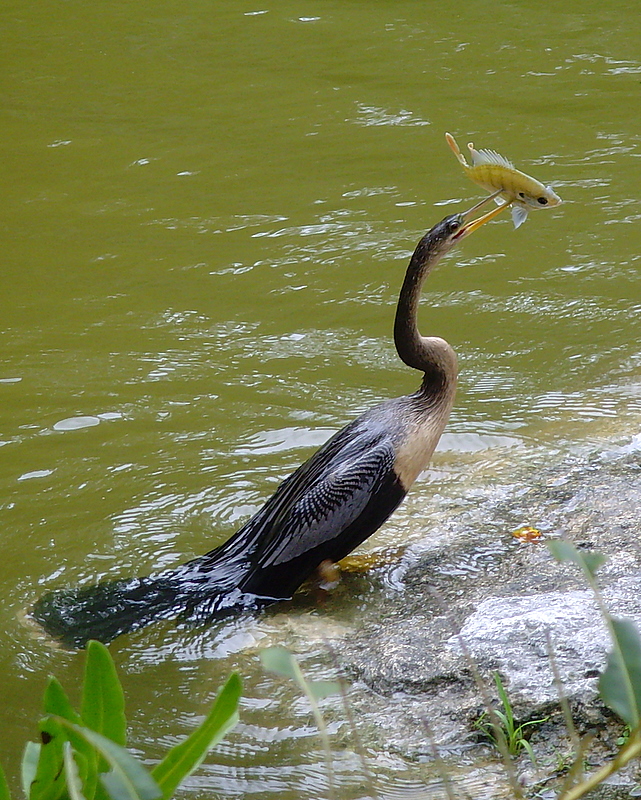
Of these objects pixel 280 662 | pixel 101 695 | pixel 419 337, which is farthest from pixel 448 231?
pixel 280 662

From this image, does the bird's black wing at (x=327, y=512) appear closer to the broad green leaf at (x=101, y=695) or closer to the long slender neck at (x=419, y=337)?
the long slender neck at (x=419, y=337)

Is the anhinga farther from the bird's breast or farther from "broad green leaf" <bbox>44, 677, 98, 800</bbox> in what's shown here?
"broad green leaf" <bbox>44, 677, 98, 800</bbox>

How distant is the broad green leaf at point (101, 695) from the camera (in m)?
1.85

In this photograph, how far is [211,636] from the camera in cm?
396

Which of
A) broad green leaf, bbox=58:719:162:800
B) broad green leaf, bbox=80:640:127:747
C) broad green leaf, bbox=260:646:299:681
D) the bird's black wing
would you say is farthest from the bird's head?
broad green leaf, bbox=58:719:162:800

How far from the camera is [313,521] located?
401cm

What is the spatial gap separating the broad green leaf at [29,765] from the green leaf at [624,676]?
1.02 metres

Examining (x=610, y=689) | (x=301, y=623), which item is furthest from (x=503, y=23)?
(x=610, y=689)

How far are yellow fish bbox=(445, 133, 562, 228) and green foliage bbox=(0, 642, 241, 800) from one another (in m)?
2.94

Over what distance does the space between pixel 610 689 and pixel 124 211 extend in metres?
7.10

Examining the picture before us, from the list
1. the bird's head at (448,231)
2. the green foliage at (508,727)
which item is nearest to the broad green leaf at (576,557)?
the green foliage at (508,727)

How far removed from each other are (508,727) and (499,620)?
46 centimetres

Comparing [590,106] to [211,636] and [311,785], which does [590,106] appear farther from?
[311,785]

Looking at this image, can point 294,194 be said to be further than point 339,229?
Yes
